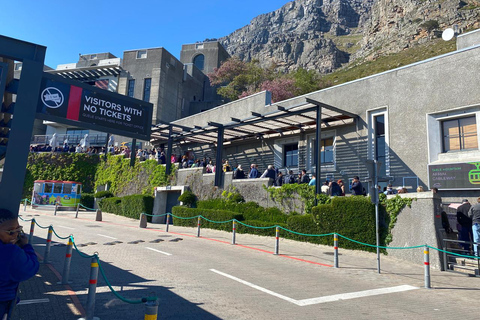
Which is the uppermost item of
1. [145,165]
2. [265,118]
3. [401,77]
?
[401,77]

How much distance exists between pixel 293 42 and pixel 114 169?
101m

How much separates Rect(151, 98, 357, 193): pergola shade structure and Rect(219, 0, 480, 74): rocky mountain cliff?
3575cm

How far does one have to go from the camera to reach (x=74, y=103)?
24.6ft

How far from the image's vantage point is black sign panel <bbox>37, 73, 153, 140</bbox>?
7047 mm

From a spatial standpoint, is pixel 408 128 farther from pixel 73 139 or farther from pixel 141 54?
pixel 73 139

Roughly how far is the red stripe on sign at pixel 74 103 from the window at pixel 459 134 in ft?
50.7

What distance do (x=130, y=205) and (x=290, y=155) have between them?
13343mm

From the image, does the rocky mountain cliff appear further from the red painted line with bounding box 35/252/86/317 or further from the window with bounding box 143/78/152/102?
the red painted line with bounding box 35/252/86/317

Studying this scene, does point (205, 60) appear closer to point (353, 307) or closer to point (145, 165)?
point (145, 165)

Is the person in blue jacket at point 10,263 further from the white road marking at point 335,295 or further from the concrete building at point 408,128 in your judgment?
the concrete building at point 408,128

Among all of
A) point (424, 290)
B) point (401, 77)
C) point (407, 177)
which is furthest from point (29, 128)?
point (401, 77)

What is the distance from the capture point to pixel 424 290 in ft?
26.2

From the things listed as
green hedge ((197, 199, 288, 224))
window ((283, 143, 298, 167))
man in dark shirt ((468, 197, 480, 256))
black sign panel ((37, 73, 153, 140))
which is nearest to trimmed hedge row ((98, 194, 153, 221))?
green hedge ((197, 199, 288, 224))

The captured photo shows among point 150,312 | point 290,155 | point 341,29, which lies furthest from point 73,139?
point 341,29
